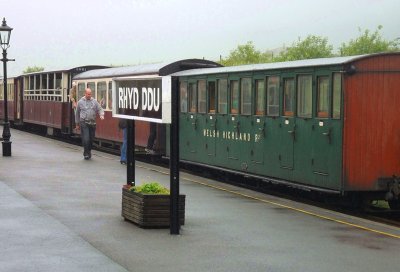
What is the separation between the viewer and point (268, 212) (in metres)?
13.3

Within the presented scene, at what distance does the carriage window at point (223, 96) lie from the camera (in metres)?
19.0

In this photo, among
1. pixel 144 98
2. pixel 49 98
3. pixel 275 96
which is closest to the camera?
pixel 144 98

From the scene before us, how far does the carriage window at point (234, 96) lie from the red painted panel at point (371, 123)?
4610mm

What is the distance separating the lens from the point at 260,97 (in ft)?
56.3

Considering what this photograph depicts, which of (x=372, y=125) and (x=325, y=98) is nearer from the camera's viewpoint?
(x=372, y=125)

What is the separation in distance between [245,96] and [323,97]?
352 cm

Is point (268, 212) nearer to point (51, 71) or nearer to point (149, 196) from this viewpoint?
point (149, 196)

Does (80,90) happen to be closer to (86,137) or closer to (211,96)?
(86,137)

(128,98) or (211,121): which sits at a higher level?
(128,98)

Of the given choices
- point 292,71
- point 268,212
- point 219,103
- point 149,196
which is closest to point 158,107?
point 149,196

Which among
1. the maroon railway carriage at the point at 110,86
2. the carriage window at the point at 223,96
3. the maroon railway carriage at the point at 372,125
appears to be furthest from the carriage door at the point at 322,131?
the maroon railway carriage at the point at 110,86

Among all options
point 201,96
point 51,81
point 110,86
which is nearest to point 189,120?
point 201,96

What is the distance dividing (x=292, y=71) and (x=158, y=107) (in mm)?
4984

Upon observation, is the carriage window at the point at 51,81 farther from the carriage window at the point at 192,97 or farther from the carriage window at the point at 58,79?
the carriage window at the point at 192,97
